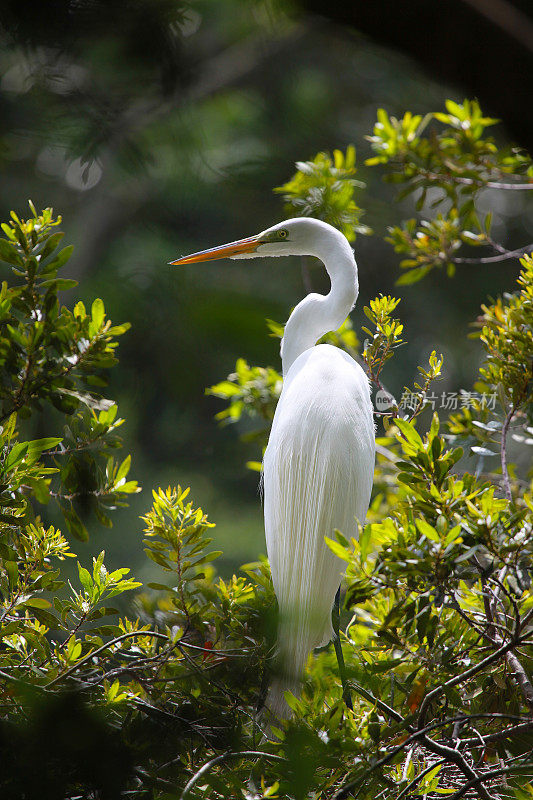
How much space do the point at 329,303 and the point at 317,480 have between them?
0.42 m

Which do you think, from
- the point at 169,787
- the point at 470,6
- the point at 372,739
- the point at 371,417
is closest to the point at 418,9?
the point at 470,6

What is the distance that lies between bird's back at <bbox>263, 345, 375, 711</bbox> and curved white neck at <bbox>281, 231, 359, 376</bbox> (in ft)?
0.51

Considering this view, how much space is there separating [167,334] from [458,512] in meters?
0.68

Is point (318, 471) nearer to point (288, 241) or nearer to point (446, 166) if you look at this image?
point (288, 241)

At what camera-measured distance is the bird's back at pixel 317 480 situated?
49.8 inches

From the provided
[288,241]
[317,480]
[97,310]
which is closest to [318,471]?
[317,480]

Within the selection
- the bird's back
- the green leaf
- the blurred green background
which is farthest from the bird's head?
the blurred green background

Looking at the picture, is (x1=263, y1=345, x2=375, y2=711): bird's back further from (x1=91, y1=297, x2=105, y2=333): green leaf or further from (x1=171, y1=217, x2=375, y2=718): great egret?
(x1=91, y1=297, x2=105, y2=333): green leaf

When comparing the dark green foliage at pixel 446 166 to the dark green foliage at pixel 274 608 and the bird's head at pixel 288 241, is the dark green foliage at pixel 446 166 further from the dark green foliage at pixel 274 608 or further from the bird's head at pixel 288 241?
the dark green foliage at pixel 274 608

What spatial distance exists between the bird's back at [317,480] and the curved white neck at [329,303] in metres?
0.16

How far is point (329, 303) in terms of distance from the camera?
149 centimetres

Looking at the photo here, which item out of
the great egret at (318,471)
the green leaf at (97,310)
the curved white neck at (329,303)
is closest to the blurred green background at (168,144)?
the green leaf at (97,310)

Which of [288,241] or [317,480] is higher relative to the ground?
[288,241]

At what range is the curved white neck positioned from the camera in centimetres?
147
